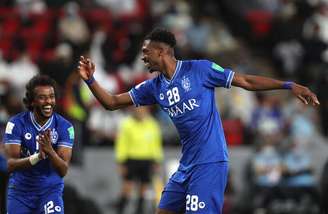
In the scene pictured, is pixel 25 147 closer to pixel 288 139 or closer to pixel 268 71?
pixel 288 139

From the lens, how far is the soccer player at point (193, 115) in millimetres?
9281

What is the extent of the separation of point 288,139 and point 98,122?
319cm

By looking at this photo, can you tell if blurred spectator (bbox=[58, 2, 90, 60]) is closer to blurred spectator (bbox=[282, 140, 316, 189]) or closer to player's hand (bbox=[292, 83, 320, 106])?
blurred spectator (bbox=[282, 140, 316, 189])

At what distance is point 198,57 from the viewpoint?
18734 mm

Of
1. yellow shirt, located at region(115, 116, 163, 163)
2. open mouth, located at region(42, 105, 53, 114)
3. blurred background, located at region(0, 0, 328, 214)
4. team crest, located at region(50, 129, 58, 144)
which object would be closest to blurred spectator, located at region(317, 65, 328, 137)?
blurred background, located at region(0, 0, 328, 214)

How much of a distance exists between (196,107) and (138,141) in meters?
6.74

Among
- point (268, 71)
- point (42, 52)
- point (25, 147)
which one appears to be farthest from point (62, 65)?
point (25, 147)

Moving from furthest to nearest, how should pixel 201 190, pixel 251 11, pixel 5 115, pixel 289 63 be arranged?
pixel 251 11
pixel 289 63
pixel 5 115
pixel 201 190

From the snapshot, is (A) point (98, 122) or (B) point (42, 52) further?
(B) point (42, 52)

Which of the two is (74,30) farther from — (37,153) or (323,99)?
(37,153)

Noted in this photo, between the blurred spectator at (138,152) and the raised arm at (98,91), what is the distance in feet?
20.1

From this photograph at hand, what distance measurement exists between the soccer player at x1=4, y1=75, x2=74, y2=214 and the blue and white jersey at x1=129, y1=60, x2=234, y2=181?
104 cm

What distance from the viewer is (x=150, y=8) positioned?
20578 mm

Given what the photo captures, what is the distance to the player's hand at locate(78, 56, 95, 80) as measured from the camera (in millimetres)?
9305
